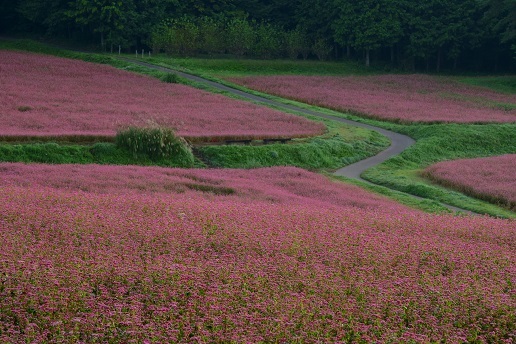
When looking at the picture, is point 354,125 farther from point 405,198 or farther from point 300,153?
point 405,198

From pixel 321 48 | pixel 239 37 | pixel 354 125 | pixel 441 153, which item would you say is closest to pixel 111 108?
pixel 354 125

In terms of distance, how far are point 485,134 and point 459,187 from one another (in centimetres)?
1806

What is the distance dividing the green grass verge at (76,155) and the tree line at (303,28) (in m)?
54.8

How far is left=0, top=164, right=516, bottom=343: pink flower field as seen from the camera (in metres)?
8.51

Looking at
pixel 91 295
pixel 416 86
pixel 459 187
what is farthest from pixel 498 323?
pixel 416 86

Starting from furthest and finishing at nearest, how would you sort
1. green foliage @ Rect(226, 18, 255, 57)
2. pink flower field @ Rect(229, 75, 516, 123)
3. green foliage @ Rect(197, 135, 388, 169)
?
1. green foliage @ Rect(226, 18, 255, 57)
2. pink flower field @ Rect(229, 75, 516, 123)
3. green foliage @ Rect(197, 135, 388, 169)

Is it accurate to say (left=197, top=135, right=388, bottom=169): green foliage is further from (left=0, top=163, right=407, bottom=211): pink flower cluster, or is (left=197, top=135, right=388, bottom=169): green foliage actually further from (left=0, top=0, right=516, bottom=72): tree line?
(left=0, top=0, right=516, bottom=72): tree line

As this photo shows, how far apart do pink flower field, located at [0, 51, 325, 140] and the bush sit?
39.7 inches

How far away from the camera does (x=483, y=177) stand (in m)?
31.8

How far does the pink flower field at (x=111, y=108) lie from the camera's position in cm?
3466

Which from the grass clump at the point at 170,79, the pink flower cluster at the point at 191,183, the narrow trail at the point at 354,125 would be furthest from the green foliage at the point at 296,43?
the pink flower cluster at the point at 191,183

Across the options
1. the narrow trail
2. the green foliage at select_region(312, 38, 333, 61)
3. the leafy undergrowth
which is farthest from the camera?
the green foliage at select_region(312, 38, 333, 61)

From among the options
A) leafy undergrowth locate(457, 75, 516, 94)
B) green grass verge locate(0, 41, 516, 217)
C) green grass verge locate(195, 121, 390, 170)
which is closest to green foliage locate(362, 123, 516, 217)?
green grass verge locate(0, 41, 516, 217)

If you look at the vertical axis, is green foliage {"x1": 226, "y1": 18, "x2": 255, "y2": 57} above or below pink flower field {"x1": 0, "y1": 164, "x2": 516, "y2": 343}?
above
